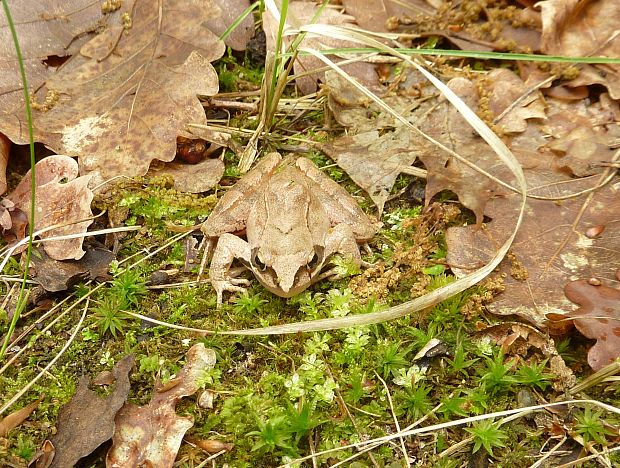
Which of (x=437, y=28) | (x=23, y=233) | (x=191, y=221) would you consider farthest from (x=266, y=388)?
(x=437, y=28)

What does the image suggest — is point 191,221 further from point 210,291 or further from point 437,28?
point 437,28

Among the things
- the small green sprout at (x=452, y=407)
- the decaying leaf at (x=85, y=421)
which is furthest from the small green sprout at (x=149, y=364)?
the small green sprout at (x=452, y=407)

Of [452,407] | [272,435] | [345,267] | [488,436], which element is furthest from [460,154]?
[272,435]

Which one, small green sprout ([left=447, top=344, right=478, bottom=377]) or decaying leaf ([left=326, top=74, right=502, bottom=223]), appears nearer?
small green sprout ([left=447, top=344, right=478, bottom=377])

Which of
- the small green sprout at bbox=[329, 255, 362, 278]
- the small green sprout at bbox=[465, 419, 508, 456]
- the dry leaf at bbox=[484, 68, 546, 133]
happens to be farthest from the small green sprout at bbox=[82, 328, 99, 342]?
the dry leaf at bbox=[484, 68, 546, 133]

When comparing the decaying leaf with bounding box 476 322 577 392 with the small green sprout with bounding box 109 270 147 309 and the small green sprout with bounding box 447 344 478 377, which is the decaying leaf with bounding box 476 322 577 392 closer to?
the small green sprout with bounding box 447 344 478 377

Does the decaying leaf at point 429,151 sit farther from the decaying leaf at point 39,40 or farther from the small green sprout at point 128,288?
the decaying leaf at point 39,40

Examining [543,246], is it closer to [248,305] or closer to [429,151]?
[429,151]
